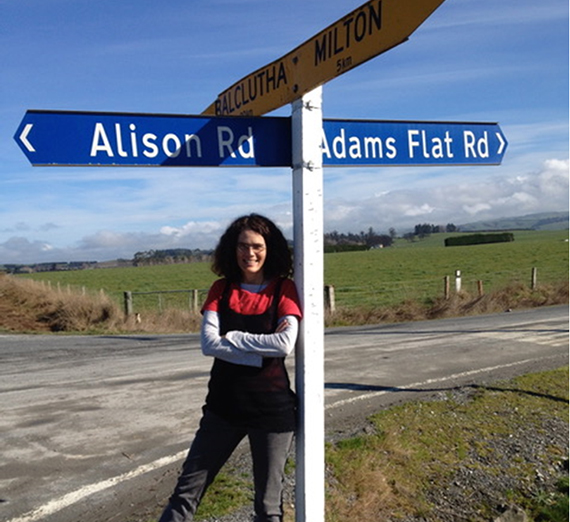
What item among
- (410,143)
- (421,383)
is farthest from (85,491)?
(421,383)

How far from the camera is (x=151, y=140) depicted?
2.72 m

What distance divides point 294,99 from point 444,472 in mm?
3044

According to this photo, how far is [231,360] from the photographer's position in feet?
9.22

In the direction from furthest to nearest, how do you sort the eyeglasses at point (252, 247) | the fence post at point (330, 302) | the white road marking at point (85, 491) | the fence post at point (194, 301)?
the fence post at point (194, 301)
the fence post at point (330, 302)
the white road marking at point (85, 491)
the eyeglasses at point (252, 247)

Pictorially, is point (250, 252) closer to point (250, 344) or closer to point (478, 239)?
point (250, 344)

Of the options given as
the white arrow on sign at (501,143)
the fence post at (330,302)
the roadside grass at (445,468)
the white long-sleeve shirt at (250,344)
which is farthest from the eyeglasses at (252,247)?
the fence post at (330,302)

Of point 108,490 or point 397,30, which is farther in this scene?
point 108,490

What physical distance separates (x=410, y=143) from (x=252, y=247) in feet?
3.04

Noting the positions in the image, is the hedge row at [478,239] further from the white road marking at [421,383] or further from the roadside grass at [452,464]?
the roadside grass at [452,464]

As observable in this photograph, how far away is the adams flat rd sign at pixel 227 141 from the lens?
2.59 metres

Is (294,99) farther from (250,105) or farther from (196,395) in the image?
(196,395)

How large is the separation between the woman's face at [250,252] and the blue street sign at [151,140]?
0.33 meters

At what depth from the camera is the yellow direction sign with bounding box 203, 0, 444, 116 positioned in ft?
7.44

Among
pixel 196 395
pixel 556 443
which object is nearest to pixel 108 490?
pixel 196 395
